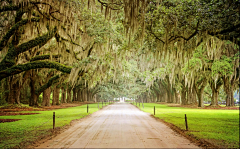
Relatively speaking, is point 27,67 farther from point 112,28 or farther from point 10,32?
point 112,28

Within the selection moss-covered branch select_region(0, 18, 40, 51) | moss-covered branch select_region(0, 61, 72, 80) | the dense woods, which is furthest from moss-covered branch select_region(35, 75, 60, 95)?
moss-covered branch select_region(0, 18, 40, 51)

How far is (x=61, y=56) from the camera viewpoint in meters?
18.8

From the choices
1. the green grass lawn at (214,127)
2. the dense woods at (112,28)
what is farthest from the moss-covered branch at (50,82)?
the green grass lawn at (214,127)

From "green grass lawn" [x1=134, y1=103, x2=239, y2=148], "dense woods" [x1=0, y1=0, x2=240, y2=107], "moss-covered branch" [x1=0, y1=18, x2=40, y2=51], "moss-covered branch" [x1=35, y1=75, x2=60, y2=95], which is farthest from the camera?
"moss-covered branch" [x1=35, y1=75, x2=60, y2=95]

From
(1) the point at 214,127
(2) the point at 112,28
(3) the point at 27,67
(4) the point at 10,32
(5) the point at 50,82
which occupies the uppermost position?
(2) the point at 112,28

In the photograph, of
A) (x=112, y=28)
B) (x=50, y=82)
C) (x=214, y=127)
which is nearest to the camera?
(x=214, y=127)

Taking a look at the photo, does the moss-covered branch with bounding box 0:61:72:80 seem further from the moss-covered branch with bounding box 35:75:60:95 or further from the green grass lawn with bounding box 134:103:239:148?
the moss-covered branch with bounding box 35:75:60:95

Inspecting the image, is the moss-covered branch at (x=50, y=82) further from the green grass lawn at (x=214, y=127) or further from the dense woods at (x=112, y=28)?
the green grass lawn at (x=214, y=127)

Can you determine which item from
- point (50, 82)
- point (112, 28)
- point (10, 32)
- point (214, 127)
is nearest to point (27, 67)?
point (10, 32)

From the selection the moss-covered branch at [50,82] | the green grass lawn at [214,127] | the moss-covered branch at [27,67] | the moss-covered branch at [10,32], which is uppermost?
the moss-covered branch at [10,32]

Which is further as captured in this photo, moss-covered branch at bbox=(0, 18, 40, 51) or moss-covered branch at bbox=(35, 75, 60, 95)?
moss-covered branch at bbox=(35, 75, 60, 95)

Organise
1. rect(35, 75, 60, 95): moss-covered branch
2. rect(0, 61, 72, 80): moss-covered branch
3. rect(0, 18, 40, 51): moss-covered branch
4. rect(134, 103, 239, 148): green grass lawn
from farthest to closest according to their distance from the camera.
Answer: rect(35, 75, 60, 95): moss-covered branch, rect(0, 18, 40, 51): moss-covered branch, rect(0, 61, 72, 80): moss-covered branch, rect(134, 103, 239, 148): green grass lawn

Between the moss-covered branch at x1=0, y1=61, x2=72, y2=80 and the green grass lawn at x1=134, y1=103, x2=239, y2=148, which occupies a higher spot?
the moss-covered branch at x1=0, y1=61, x2=72, y2=80

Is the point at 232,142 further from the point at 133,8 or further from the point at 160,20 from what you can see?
the point at 160,20
